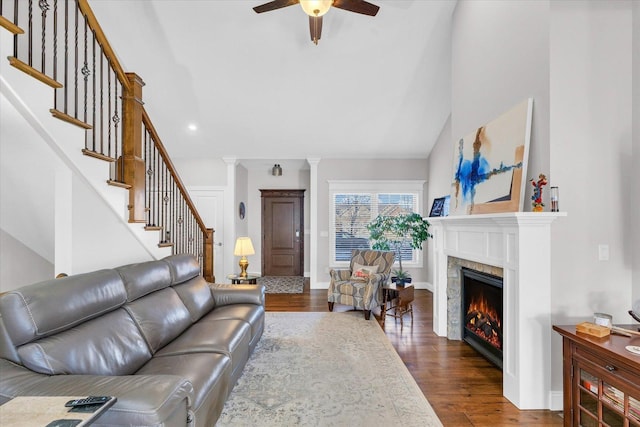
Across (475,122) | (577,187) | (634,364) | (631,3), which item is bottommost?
(634,364)

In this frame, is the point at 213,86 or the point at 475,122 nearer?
the point at 475,122

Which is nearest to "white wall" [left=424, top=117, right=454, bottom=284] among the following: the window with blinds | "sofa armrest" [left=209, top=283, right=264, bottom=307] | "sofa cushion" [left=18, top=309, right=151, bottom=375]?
the window with blinds

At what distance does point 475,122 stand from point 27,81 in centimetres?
350

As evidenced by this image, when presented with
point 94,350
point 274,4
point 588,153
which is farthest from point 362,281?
point 274,4

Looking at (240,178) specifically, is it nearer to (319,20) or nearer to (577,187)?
(319,20)

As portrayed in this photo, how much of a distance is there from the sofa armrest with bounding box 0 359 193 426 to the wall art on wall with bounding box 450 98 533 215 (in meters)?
2.53

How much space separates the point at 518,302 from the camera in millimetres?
2303

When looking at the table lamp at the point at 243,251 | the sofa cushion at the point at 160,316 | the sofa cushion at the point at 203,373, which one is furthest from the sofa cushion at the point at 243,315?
the table lamp at the point at 243,251

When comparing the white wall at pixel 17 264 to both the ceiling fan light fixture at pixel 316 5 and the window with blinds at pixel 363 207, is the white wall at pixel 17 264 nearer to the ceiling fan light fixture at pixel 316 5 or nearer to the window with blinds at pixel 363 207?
the ceiling fan light fixture at pixel 316 5

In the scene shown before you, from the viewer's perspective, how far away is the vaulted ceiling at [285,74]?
3777mm

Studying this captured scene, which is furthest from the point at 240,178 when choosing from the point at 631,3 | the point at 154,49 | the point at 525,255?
the point at 631,3

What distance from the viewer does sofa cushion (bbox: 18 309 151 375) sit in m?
1.45

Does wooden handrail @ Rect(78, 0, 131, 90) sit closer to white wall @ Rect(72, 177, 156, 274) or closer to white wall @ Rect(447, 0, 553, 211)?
white wall @ Rect(72, 177, 156, 274)

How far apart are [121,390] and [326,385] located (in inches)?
64.0
